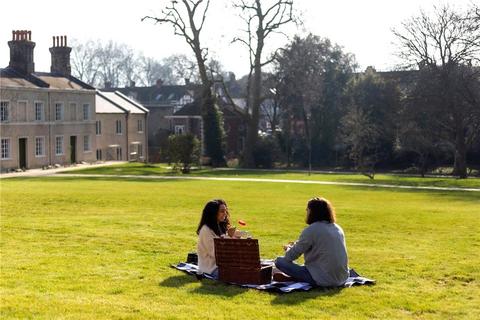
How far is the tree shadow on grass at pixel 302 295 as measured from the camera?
8992 mm

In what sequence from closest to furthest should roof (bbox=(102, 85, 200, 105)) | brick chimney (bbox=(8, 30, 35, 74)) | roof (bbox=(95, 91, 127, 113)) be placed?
brick chimney (bbox=(8, 30, 35, 74)) < roof (bbox=(95, 91, 127, 113)) < roof (bbox=(102, 85, 200, 105))

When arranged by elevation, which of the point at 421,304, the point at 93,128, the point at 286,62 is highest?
the point at 286,62

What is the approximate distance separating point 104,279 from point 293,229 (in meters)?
7.34

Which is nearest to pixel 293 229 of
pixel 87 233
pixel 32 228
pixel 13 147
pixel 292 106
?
pixel 87 233

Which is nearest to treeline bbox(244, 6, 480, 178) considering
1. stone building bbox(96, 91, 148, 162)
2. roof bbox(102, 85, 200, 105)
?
stone building bbox(96, 91, 148, 162)

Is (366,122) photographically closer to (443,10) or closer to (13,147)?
(443,10)

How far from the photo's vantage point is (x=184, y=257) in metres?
12.4

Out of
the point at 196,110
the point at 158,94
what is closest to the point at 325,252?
the point at 196,110

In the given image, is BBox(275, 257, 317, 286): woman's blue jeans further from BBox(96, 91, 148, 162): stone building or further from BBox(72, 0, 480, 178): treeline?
BBox(96, 91, 148, 162): stone building

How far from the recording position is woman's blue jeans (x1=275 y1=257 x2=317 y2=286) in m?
9.85

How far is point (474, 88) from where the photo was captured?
44812mm

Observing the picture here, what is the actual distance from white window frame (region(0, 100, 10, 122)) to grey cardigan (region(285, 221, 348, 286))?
41982mm

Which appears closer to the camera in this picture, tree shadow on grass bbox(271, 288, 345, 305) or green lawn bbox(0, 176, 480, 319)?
green lawn bbox(0, 176, 480, 319)

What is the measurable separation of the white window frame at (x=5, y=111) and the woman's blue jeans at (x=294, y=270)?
4159cm
